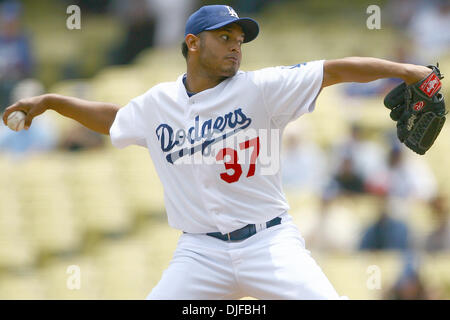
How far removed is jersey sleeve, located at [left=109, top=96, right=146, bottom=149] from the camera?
387 cm

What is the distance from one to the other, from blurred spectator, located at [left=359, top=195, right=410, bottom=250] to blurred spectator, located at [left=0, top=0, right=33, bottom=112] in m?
4.40

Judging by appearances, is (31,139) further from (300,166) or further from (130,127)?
(130,127)

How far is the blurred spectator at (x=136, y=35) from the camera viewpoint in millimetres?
9977

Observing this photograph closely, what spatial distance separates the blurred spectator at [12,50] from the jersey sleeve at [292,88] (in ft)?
19.0

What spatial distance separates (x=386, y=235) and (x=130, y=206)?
234 cm

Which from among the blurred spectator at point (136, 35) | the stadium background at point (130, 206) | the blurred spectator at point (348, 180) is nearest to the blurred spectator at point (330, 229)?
the stadium background at point (130, 206)

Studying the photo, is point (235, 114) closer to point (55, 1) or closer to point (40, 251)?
point (40, 251)

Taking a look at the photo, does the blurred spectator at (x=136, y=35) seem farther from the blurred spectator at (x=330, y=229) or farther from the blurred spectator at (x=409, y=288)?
the blurred spectator at (x=409, y=288)

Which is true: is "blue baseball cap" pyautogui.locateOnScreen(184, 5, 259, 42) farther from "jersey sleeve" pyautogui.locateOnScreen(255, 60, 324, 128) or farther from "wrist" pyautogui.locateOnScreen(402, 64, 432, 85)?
"wrist" pyautogui.locateOnScreen(402, 64, 432, 85)

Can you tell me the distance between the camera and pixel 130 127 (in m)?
3.88

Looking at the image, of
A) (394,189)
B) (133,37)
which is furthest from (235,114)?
(133,37)

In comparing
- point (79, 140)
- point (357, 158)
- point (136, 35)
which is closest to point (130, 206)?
point (79, 140)

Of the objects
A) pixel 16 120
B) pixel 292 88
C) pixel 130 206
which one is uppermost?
pixel 292 88

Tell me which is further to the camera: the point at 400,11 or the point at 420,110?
the point at 400,11
